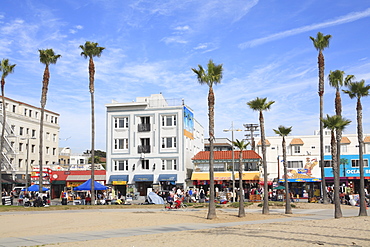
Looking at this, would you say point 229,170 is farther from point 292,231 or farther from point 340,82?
point 292,231

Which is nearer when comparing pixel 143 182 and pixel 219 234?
pixel 219 234

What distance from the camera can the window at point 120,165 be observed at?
181ft

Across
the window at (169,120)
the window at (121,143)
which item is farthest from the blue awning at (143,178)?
the window at (169,120)

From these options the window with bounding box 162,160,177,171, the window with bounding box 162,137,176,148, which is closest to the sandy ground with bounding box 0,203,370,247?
the window with bounding box 162,160,177,171

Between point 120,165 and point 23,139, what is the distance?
69.7ft

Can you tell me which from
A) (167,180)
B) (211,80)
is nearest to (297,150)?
(167,180)

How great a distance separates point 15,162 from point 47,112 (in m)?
14.0

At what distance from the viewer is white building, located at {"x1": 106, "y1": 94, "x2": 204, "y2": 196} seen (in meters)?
54.1

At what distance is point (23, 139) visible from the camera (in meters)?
67.2

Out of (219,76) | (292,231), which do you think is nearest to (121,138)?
(219,76)

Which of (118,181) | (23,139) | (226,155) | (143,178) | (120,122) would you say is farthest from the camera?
(23,139)

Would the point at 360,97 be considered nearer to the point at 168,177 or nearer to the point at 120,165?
the point at 168,177

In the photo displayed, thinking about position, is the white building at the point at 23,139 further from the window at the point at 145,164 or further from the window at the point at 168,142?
the window at the point at 168,142

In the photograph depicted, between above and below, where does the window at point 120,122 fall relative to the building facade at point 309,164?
above
